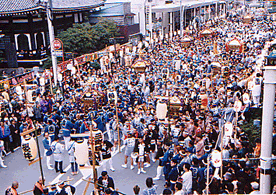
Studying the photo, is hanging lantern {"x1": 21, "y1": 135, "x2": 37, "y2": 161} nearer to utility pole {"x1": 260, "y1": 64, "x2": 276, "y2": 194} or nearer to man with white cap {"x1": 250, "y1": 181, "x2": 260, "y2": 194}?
man with white cap {"x1": 250, "y1": 181, "x2": 260, "y2": 194}

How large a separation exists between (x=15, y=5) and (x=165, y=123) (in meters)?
17.3

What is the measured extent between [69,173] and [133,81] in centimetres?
738

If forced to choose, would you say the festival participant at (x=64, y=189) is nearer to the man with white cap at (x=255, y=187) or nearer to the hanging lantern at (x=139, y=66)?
the man with white cap at (x=255, y=187)

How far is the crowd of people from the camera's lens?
7523 mm

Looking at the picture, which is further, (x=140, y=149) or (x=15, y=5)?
(x=15, y=5)

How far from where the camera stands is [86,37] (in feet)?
83.5

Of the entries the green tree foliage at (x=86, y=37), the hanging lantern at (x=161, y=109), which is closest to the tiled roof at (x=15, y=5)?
the green tree foliage at (x=86, y=37)

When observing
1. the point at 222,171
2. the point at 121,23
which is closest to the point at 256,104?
the point at 222,171

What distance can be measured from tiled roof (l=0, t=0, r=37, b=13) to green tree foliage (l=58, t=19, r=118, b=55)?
126 inches

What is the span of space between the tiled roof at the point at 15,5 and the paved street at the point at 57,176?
14822 millimetres

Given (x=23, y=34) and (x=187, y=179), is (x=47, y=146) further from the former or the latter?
(x=23, y=34)

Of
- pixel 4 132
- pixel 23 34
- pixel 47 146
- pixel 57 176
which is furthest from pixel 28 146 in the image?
pixel 23 34

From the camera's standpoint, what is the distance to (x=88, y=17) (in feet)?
110

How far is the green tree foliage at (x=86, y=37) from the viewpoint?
24.6 meters
